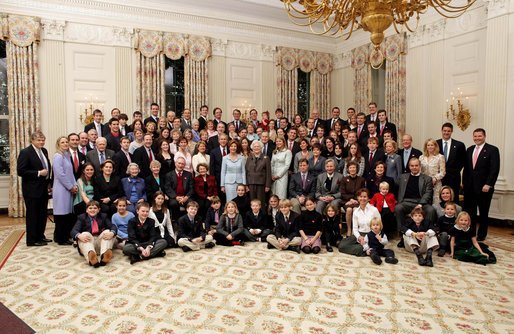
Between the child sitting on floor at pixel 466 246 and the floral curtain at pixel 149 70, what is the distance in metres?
6.60

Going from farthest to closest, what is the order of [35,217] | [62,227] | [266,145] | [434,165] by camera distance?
[266,145] → [434,165] → [62,227] → [35,217]

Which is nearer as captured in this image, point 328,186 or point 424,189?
point 424,189

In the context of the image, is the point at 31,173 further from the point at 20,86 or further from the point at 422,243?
the point at 422,243

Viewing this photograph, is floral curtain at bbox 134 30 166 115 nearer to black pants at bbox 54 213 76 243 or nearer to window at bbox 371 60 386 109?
black pants at bbox 54 213 76 243

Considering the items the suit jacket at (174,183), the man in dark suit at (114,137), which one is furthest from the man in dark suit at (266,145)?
the man in dark suit at (114,137)

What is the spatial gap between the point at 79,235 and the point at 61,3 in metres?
5.73

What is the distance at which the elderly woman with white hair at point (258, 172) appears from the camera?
6820mm

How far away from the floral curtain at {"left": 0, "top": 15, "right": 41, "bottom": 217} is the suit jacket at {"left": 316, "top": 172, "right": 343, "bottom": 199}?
5.89 m

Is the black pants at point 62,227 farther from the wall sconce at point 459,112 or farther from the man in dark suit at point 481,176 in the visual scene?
the wall sconce at point 459,112

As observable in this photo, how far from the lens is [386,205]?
6148 mm

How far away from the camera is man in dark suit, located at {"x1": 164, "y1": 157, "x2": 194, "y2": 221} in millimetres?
6422

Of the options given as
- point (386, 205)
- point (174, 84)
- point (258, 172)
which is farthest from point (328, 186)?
point (174, 84)

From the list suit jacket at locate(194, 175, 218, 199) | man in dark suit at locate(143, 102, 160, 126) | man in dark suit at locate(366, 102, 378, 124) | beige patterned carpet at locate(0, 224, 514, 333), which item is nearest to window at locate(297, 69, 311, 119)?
man in dark suit at locate(366, 102, 378, 124)

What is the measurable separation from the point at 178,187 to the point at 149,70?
3.81 metres
